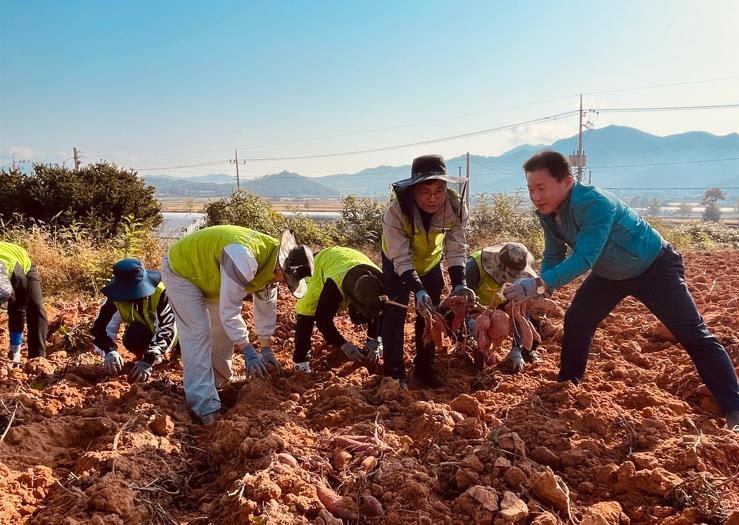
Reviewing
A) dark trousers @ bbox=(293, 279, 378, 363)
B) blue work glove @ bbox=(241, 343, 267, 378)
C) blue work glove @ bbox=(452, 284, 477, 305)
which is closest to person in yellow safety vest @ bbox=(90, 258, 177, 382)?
blue work glove @ bbox=(241, 343, 267, 378)

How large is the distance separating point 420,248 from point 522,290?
3.08 feet

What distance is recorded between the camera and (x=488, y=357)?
11.7ft

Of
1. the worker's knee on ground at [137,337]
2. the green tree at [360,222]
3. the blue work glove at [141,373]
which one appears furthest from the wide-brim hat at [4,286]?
the green tree at [360,222]

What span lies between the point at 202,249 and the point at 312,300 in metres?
1.08

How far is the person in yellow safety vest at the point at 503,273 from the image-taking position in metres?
3.89

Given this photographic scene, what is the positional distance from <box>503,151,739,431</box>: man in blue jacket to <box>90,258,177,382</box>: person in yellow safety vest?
99.3 inches

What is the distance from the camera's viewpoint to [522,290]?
281cm

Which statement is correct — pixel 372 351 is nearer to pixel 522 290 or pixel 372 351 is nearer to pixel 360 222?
pixel 522 290

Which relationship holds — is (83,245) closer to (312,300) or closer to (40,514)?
(312,300)

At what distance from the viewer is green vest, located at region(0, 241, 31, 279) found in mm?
3726

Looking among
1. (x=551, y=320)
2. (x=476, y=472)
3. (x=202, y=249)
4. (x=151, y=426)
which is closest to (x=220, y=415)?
(x=151, y=426)

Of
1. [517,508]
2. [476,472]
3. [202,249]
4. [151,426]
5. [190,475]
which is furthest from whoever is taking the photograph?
[202,249]

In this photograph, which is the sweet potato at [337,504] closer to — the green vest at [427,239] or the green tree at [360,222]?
the green vest at [427,239]

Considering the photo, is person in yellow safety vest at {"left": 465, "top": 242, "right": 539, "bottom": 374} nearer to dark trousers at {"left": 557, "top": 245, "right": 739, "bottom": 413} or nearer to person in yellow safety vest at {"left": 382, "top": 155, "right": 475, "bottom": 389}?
person in yellow safety vest at {"left": 382, "top": 155, "right": 475, "bottom": 389}
